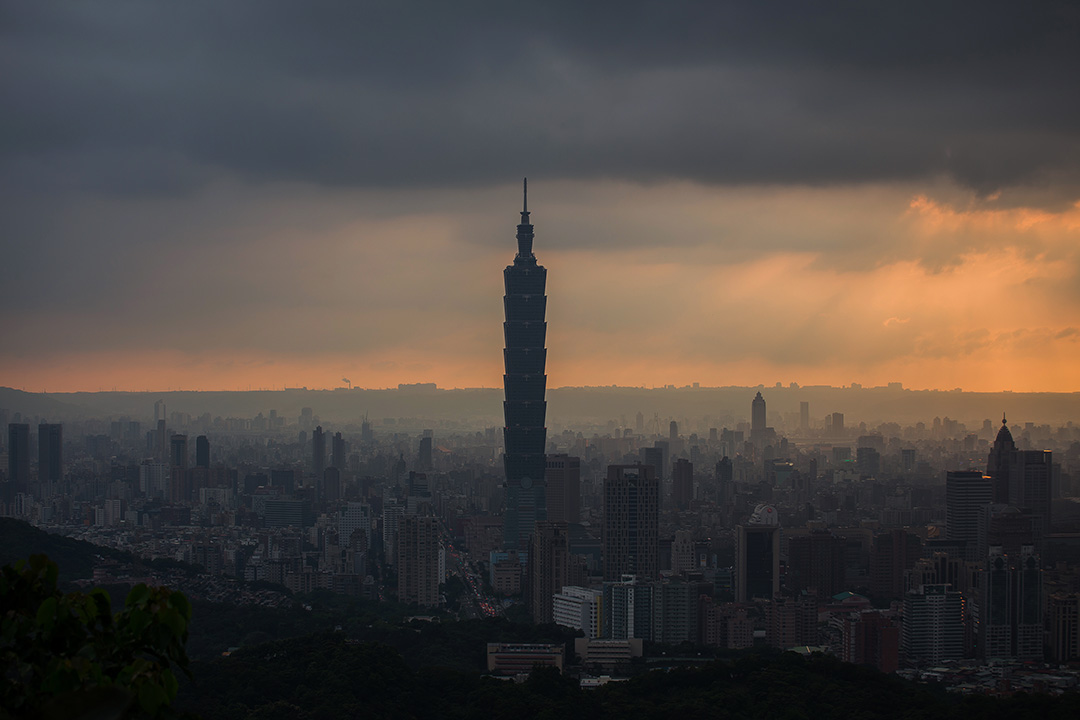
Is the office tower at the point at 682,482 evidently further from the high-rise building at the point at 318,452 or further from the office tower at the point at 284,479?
the high-rise building at the point at 318,452

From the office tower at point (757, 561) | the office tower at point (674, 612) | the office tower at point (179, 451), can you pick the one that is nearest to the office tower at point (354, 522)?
the office tower at point (179, 451)

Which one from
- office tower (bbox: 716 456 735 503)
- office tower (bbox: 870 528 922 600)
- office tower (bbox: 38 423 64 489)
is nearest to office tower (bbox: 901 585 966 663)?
office tower (bbox: 870 528 922 600)

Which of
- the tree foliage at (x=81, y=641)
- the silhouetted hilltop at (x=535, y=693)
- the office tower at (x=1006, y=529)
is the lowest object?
the silhouetted hilltop at (x=535, y=693)

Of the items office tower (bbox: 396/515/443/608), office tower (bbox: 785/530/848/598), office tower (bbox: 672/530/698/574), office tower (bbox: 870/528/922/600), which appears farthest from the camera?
office tower (bbox: 672/530/698/574)

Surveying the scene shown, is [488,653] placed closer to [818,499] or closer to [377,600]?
[377,600]

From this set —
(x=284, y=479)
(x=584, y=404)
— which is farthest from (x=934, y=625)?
(x=584, y=404)

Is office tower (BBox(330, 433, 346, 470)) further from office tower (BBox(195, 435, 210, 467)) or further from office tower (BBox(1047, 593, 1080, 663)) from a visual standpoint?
office tower (BBox(1047, 593, 1080, 663))
